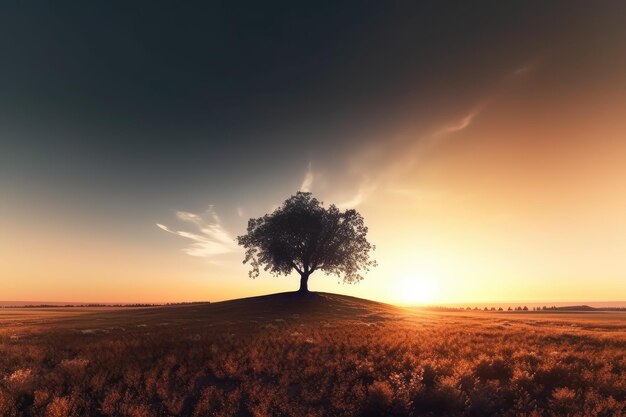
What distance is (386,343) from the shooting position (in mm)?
20719

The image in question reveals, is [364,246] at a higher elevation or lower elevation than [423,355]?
higher

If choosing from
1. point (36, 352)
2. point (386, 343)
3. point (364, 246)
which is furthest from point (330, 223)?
point (36, 352)

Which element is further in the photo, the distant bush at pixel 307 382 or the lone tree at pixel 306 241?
the lone tree at pixel 306 241

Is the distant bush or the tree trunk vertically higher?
the tree trunk

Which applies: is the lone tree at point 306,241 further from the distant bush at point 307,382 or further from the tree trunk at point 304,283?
the distant bush at point 307,382

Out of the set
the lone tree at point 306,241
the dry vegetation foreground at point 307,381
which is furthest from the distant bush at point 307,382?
the lone tree at point 306,241

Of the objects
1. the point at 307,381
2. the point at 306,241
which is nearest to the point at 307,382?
the point at 307,381

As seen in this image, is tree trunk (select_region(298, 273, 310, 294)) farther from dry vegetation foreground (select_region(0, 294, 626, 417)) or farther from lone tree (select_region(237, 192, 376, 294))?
dry vegetation foreground (select_region(0, 294, 626, 417))

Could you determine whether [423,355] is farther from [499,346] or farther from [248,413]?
[248,413]

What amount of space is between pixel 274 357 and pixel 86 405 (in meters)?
7.86

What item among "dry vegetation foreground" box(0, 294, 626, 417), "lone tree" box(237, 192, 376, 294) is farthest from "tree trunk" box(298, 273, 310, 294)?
"dry vegetation foreground" box(0, 294, 626, 417)

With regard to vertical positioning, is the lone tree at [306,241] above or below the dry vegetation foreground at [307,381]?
above

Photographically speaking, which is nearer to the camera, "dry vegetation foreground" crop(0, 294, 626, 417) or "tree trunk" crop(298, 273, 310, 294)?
"dry vegetation foreground" crop(0, 294, 626, 417)

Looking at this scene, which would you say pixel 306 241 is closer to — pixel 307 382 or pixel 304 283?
pixel 304 283
